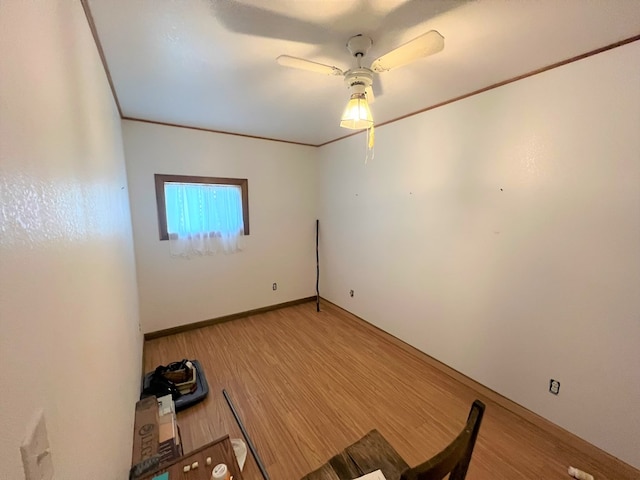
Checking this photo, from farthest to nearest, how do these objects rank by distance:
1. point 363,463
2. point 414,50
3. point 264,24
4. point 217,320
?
1. point 217,320
2. point 264,24
3. point 414,50
4. point 363,463

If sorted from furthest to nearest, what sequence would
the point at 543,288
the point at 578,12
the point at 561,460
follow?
the point at 543,288, the point at 561,460, the point at 578,12

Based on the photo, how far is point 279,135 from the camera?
3516 mm

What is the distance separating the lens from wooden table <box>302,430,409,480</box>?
1.12m

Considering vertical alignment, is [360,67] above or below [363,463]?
above

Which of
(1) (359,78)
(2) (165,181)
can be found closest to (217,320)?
(2) (165,181)

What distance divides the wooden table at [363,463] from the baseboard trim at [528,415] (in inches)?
57.3

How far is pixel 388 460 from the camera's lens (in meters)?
1.17

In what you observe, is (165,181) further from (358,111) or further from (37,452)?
(37,452)

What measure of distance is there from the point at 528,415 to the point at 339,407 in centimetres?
141

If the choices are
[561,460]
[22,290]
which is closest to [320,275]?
[561,460]

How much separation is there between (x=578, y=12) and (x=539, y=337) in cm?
195

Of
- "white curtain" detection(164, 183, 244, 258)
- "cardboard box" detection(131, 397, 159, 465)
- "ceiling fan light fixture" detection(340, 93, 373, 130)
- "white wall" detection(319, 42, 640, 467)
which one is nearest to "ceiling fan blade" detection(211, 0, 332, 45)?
"ceiling fan light fixture" detection(340, 93, 373, 130)

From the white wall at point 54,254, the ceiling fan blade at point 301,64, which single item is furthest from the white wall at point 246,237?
the ceiling fan blade at point 301,64

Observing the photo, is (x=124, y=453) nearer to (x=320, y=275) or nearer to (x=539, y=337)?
(x=539, y=337)
